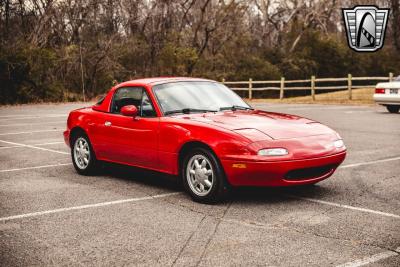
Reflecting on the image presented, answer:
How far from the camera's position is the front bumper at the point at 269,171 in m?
5.59

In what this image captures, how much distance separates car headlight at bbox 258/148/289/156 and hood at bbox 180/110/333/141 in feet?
0.47

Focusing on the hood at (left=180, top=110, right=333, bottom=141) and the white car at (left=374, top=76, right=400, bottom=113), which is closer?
the hood at (left=180, top=110, right=333, bottom=141)

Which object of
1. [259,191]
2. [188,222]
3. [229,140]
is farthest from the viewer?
[259,191]

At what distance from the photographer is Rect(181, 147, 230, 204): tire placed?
5.80 metres

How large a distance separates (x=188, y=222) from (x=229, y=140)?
101 cm

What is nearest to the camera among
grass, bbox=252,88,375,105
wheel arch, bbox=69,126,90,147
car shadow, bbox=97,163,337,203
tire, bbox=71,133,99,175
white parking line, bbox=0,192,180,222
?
white parking line, bbox=0,192,180,222

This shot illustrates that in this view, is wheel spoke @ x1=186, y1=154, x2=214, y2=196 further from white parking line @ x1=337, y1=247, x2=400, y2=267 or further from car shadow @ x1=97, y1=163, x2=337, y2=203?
white parking line @ x1=337, y1=247, x2=400, y2=267

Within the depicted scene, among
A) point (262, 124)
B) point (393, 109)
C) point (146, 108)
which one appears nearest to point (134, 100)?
point (146, 108)

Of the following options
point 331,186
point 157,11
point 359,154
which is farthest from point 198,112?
point 157,11

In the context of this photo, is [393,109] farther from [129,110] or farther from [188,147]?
[188,147]

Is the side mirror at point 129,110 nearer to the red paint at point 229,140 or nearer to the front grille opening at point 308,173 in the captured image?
the red paint at point 229,140

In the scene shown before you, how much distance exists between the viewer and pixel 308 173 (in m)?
5.95

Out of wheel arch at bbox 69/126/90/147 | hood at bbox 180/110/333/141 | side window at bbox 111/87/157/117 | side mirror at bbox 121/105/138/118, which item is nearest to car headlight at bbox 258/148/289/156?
hood at bbox 180/110/333/141

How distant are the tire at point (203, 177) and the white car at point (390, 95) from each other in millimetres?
15417
